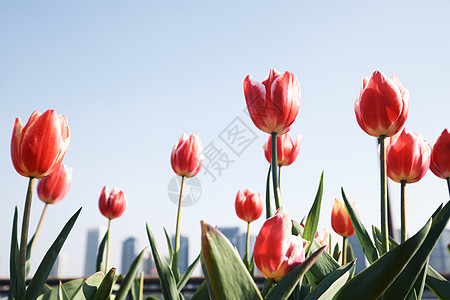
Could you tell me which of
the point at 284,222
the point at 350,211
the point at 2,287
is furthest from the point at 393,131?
the point at 2,287

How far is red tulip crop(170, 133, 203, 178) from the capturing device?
50.8 inches

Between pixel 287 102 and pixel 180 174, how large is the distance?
68 cm

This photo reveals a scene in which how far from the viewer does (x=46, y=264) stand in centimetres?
60

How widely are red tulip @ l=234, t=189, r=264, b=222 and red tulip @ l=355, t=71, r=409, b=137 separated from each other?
3.20 feet

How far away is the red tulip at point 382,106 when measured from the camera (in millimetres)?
647

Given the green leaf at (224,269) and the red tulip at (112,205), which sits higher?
the green leaf at (224,269)

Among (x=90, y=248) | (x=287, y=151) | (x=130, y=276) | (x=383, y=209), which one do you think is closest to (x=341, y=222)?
(x=287, y=151)

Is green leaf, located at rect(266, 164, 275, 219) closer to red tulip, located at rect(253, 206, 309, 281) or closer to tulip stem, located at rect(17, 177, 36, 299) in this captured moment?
red tulip, located at rect(253, 206, 309, 281)

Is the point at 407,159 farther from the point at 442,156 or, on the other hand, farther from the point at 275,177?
the point at 275,177

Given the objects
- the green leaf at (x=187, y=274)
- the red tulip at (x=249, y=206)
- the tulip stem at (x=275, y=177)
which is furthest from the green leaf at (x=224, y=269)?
the red tulip at (x=249, y=206)

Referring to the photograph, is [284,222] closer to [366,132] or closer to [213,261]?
[213,261]

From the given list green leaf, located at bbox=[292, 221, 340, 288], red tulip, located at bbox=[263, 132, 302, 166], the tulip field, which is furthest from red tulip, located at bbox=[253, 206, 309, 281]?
red tulip, located at bbox=[263, 132, 302, 166]

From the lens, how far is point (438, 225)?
475 millimetres

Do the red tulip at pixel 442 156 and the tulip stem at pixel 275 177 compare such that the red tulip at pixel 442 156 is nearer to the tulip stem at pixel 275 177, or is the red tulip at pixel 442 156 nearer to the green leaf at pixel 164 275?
the tulip stem at pixel 275 177
